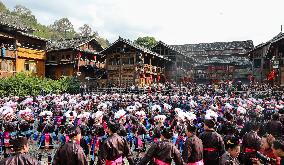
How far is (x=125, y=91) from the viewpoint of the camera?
1398 inches

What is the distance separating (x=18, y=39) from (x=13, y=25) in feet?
12.0

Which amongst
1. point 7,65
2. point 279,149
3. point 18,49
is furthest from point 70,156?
point 18,49

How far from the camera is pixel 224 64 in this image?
4597cm

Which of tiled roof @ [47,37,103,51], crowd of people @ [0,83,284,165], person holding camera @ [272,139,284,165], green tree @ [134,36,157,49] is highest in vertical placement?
green tree @ [134,36,157,49]

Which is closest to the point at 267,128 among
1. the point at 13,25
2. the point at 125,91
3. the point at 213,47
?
the point at 125,91

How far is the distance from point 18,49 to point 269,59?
33368 millimetres

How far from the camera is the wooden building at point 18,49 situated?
119 ft

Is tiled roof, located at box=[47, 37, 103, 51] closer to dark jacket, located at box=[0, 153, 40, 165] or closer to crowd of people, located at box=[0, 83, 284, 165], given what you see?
crowd of people, located at box=[0, 83, 284, 165]

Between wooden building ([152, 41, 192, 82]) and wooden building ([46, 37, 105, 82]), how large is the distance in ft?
34.6

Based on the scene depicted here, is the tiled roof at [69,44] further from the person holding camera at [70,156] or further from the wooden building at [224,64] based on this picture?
the person holding camera at [70,156]

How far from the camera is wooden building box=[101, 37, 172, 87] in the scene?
4081cm

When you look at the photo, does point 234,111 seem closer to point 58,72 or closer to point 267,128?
point 267,128

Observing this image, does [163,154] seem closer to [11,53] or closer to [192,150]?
[192,150]

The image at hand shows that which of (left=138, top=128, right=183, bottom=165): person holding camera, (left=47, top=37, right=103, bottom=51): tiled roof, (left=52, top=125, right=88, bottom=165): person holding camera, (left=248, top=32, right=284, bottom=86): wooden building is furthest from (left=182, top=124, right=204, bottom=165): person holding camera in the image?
(left=47, top=37, right=103, bottom=51): tiled roof
